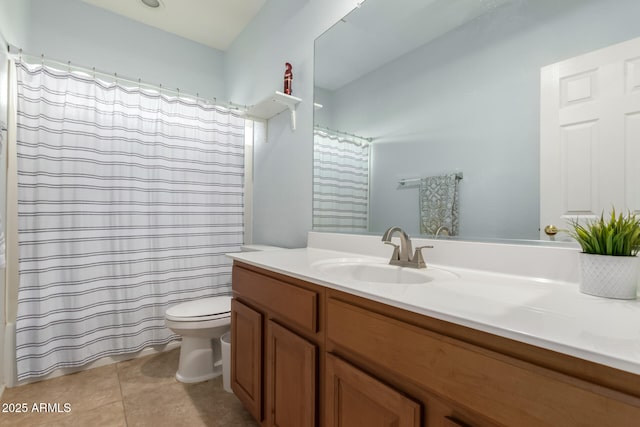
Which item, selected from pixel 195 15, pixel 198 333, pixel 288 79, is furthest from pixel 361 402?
pixel 195 15

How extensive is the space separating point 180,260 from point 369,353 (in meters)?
1.85

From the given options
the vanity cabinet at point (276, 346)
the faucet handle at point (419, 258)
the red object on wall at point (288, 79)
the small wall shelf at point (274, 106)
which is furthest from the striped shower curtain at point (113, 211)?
the faucet handle at point (419, 258)

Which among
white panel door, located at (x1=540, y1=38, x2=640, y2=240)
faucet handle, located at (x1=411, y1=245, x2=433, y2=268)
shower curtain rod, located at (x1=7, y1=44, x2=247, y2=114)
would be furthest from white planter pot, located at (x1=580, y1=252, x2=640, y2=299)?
shower curtain rod, located at (x1=7, y1=44, x2=247, y2=114)

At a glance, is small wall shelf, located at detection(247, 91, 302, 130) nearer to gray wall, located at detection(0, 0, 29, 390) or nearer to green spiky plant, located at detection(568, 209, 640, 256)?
gray wall, located at detection(0, 0, 29, 390)

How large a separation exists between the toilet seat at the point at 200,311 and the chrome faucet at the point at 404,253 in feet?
3.75

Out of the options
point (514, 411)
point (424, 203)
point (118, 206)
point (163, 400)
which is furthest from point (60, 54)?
point (514, 411)

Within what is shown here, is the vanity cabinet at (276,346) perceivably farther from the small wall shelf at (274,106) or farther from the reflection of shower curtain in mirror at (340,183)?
the small wall shelf at (274,106)

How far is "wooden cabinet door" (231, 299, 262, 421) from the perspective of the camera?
1262mm

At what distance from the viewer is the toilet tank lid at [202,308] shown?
5.81ft

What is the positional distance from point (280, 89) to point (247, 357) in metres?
1.76

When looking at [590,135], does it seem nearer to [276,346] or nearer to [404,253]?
[404,253]

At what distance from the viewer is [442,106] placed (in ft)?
4.18

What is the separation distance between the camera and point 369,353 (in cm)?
79

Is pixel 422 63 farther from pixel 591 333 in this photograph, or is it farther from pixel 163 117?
pixel 163 117
